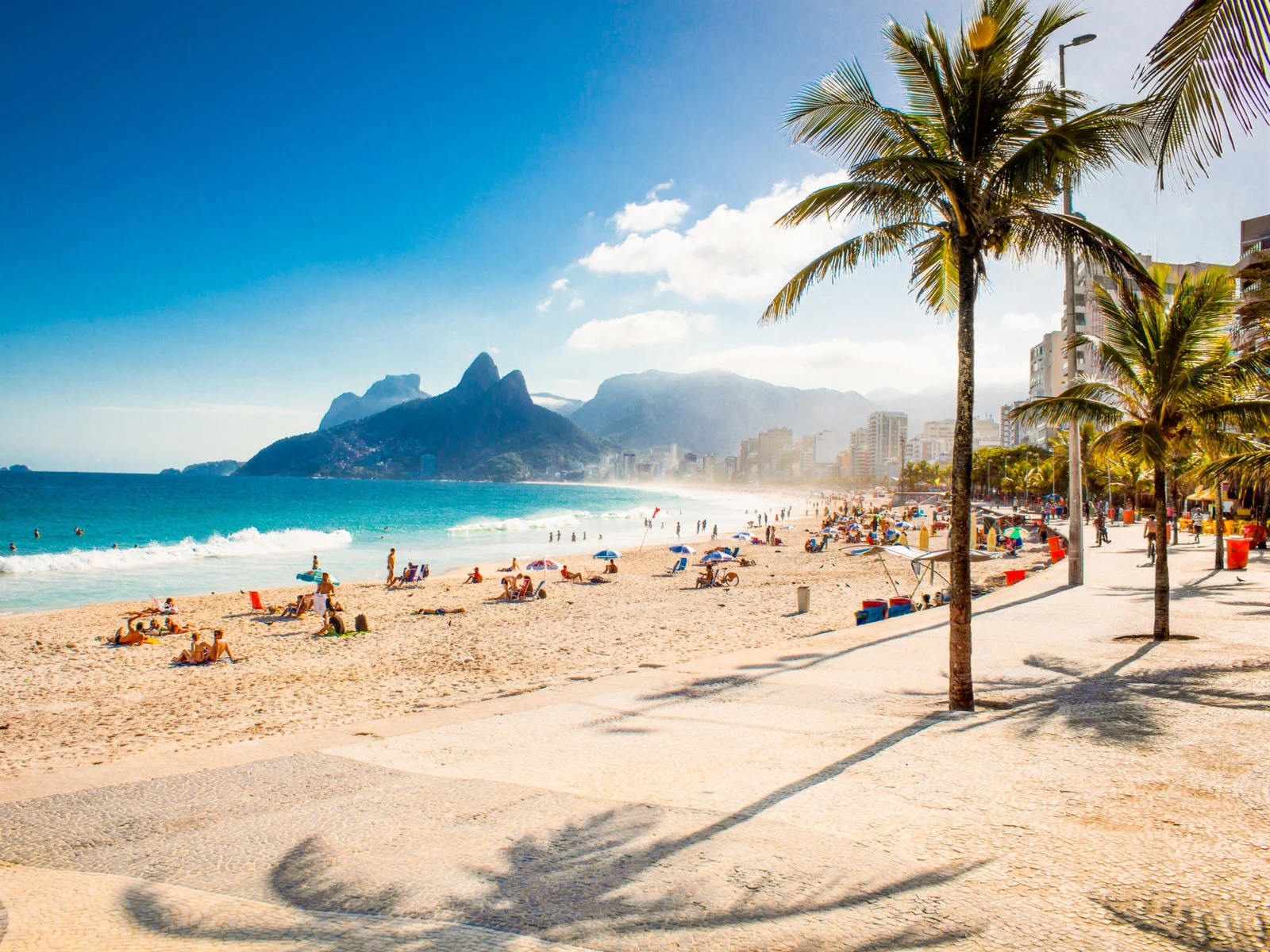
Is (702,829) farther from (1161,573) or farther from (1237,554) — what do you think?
(1237,554)

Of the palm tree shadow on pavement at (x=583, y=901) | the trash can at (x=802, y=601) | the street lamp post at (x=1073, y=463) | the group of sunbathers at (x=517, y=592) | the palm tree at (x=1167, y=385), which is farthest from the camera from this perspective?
the group of sunbathers at (x=517, y=592)

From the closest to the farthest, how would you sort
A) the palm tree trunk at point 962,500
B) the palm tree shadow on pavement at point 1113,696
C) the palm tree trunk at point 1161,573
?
the palm tree shadow on pavement at point 1113,696
the palm tree trunk at point 962,500
the palm tree trunk at point 1161,573

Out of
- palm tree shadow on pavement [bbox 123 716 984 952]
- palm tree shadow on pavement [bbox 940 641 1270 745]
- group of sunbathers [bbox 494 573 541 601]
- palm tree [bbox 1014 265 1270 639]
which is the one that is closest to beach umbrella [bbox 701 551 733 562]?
group of sunbathers [bbox 494 573 541 601]

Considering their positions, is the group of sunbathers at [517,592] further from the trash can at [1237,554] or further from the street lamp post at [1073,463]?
the trash can at [1237,554]

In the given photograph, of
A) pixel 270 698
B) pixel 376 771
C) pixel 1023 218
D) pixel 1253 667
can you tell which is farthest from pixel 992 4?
pixel 270 698

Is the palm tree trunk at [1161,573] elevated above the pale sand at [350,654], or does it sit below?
above

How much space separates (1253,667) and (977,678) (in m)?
2.98

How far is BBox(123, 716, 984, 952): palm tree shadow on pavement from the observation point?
120 inches

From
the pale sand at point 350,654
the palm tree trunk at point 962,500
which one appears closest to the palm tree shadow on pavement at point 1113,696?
the palm tree trunk at point 962,500

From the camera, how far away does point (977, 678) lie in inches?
307

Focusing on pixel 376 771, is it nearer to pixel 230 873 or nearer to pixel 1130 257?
pixel 230 873

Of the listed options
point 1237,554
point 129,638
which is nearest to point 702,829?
point 129,638

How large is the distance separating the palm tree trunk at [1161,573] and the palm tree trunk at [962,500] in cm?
440

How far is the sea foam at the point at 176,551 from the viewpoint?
31.1 metres
